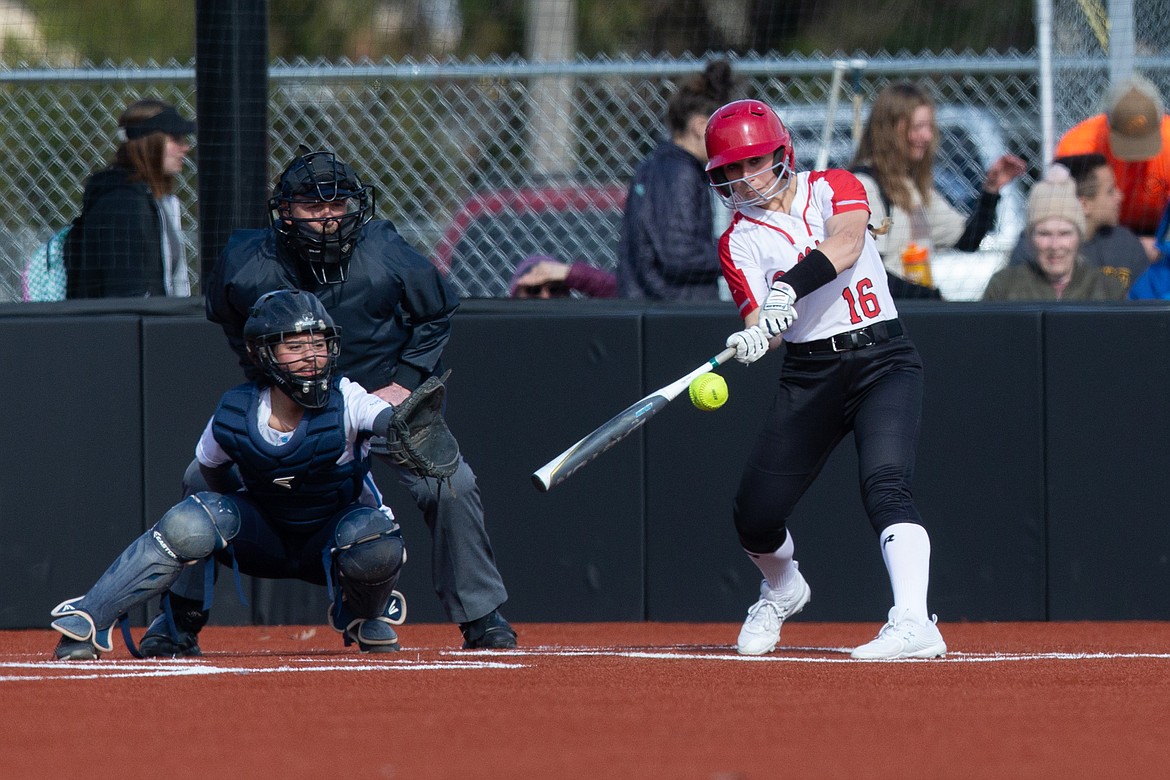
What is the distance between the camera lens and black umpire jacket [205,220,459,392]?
21.2 ft

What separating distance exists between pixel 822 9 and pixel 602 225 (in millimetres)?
1531

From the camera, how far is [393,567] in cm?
603

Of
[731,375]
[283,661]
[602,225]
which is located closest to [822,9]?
[602,225]

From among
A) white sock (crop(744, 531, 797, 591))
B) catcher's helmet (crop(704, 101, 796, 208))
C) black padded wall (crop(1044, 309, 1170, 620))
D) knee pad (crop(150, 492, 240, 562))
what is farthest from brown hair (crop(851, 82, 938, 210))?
knee pad (crop(150, 492, 240, 562))

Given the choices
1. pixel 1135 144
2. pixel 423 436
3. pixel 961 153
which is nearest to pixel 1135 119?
pixel 1135 144

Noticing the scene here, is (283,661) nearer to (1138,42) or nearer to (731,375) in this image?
(731,375)

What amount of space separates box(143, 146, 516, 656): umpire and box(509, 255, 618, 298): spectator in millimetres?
1800

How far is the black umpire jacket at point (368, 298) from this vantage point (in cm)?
647

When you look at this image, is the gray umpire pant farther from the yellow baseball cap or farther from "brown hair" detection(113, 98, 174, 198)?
the yellow baseball cap

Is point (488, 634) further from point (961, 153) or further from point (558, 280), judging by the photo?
point (961, 153)

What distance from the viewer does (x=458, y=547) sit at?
261 inches

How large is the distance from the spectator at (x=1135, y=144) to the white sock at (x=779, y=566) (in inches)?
118

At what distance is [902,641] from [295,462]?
6.63 ft

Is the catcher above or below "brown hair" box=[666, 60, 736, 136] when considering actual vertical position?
below
